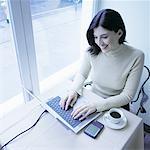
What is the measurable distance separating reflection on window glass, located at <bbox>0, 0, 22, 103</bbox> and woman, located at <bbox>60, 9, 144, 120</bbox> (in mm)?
429

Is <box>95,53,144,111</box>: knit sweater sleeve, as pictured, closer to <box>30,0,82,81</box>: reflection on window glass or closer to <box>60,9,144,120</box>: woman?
<box>60,9,144,120</box>: woman

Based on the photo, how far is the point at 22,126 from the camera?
2.95ft

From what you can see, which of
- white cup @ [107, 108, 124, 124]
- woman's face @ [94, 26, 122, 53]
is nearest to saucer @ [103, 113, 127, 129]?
white cup @ [107, 108, 124, 124]

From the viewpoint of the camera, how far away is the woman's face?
1035 millimetres

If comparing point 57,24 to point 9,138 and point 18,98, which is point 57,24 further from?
point 9,138

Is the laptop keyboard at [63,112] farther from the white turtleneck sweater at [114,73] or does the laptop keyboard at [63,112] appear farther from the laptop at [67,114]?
the white turtleneck sweater at [114,73]

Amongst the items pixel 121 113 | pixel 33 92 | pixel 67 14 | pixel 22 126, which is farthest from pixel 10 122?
pixel 67 14

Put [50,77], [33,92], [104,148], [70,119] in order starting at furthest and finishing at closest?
[50,77] < [33,92] < [70,119] < [104,148]

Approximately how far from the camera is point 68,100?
994 mm

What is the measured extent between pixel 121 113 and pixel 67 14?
942 millimetres

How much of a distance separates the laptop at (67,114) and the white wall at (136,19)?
0.78 metres

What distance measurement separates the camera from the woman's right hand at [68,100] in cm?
98

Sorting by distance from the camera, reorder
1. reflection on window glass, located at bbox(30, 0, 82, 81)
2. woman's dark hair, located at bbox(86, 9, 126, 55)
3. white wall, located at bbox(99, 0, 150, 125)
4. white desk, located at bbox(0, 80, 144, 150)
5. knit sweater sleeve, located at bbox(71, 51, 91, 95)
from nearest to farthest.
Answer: white desk, located at bbox(0, 80, 144, 150), woman's dark hair, located at bbox(86, 9, 126, 55), knit sweater sleeve, located at bbox(71, 51, 91, 95), reflection on window glass, located at bbox(30, 0, 82, 81), white wall, located at bbox(99, 0, 150, 125)

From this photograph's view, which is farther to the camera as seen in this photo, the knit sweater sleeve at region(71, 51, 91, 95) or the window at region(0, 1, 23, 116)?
the knit sweater sleeve at region(71, 51, 91, 95)
